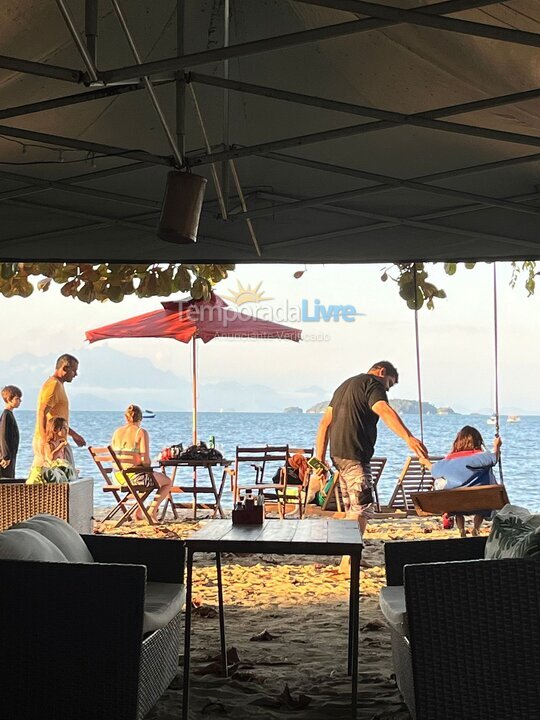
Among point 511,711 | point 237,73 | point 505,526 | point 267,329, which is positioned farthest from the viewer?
point 267,329

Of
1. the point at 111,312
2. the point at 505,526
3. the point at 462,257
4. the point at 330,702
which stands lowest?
the point at 330,702

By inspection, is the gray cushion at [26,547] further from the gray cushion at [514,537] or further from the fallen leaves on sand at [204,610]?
the fallen leaves on sand at [204,610]

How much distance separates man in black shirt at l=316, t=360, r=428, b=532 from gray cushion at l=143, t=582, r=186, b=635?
10.4ft

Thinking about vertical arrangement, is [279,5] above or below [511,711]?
above

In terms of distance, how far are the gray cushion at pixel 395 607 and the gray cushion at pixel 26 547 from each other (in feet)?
4.09

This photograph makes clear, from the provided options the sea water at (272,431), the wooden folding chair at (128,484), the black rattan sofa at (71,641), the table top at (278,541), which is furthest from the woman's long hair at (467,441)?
the sea water at (272,431)

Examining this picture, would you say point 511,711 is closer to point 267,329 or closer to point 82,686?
point 82,686

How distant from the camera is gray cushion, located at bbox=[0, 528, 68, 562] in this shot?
315 cm

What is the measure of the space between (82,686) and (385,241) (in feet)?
11.0

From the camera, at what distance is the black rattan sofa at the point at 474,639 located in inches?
A: 116

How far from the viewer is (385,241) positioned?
552 cm

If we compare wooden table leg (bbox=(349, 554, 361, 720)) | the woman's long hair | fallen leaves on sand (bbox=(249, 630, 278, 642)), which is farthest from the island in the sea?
wooden table leg (bbox=(349, 554, 361, 720))

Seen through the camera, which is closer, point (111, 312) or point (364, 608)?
A: point (364, 608)

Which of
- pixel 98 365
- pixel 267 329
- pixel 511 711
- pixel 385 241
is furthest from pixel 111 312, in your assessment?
pixel 511 711
